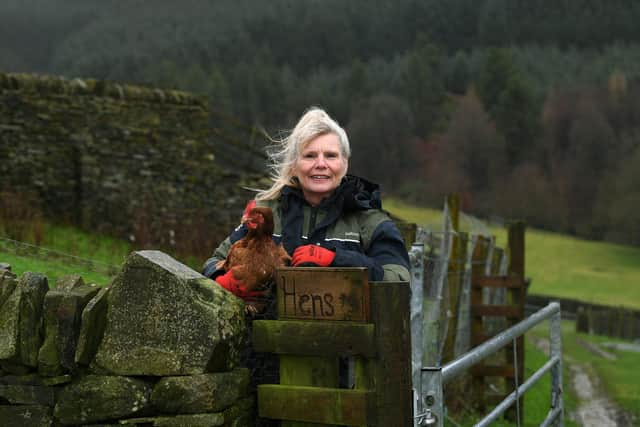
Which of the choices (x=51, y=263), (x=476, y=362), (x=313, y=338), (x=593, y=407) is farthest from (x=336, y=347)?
(x=593, y=407)

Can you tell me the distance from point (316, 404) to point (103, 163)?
1272cm

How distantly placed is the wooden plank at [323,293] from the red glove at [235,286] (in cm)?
20

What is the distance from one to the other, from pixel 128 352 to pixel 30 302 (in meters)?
0.56

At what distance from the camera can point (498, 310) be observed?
1015 cm

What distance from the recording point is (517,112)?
94.3m

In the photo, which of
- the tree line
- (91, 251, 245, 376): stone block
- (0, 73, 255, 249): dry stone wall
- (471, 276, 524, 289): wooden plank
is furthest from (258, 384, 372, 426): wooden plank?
the tree line

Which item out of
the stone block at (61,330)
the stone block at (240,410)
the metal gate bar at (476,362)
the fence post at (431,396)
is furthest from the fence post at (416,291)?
the stone block at (61,330)

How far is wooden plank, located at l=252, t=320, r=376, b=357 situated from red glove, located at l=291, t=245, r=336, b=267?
27cm

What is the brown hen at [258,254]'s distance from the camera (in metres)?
3.47

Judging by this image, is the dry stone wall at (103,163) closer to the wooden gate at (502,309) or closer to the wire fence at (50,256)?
the wooden gate at (502,309)

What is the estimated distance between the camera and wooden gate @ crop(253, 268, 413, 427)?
3.14 metres

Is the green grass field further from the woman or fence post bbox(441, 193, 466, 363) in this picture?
fence post bbox(441, 193, 466, 363)

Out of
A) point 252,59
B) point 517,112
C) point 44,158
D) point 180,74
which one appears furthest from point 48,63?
point 44,158

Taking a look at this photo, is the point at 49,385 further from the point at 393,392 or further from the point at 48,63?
the point at 48,63
